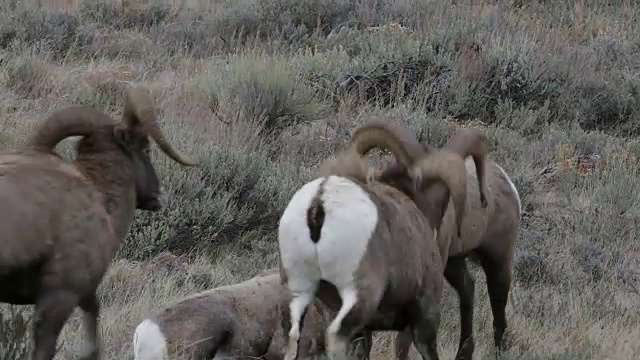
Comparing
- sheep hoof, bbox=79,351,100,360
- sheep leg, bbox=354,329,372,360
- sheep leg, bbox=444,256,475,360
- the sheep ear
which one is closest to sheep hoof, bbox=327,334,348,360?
sheep leg, bbox=354,329,372,360

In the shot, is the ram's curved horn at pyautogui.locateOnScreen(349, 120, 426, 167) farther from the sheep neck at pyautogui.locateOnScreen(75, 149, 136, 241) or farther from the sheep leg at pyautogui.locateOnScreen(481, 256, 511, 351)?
the sheep leg at pyautogui.locateOnScreen(481, 256, 511, 351)

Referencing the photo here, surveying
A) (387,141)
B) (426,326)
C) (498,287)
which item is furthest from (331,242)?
(498,287)

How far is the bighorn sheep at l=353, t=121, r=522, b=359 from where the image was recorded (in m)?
5.40

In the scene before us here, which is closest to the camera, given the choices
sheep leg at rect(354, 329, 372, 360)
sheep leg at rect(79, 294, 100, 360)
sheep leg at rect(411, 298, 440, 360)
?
sheep leg at rect(79, 294, 100, 360)

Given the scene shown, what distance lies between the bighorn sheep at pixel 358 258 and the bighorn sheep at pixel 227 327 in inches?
37.4

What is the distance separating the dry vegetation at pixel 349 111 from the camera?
791cm

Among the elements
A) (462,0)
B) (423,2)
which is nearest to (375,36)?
(423,2)

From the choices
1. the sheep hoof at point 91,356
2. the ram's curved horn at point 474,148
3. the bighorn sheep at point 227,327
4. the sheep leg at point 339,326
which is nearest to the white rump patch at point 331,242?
the sheep leg at point 339,326

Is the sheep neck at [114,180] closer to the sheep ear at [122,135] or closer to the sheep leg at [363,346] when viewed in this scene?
the sheep ear at [122,135]

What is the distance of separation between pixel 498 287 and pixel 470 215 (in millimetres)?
765

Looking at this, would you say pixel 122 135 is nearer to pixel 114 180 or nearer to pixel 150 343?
pixel 114 180

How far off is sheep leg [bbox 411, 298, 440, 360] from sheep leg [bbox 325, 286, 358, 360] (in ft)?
1.65

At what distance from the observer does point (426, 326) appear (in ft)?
16.6

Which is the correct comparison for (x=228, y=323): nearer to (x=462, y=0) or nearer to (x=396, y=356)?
(x=396, y=356)
